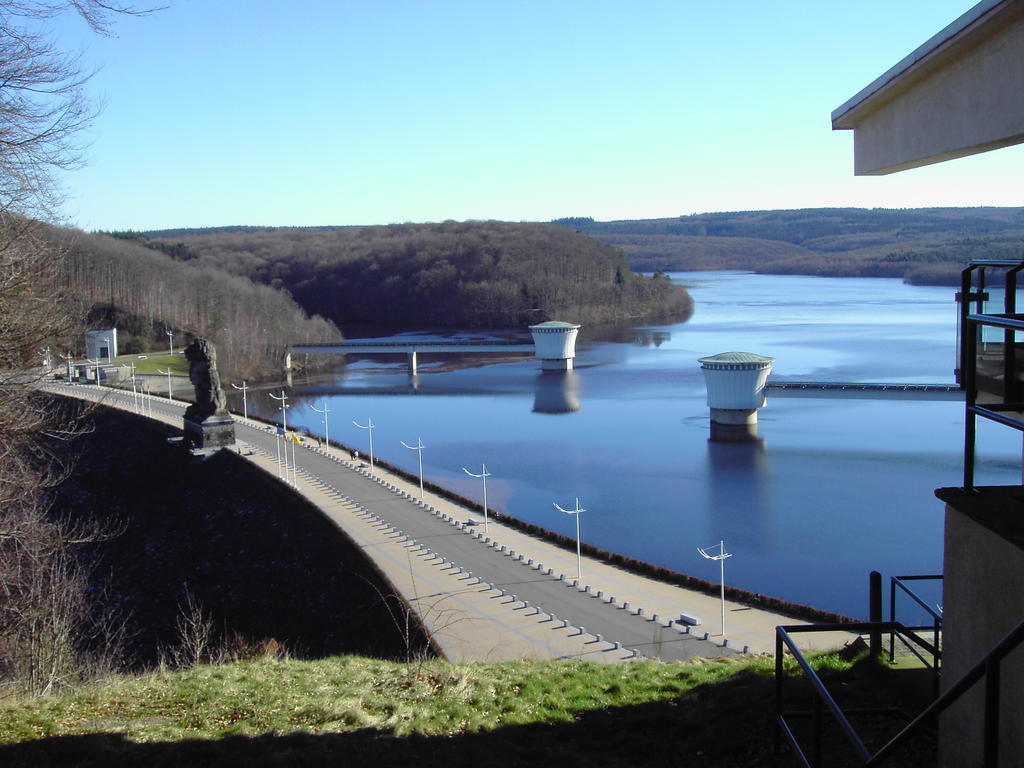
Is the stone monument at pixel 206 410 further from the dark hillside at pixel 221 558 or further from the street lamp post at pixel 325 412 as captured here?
the street lamp post at pixel 325 412

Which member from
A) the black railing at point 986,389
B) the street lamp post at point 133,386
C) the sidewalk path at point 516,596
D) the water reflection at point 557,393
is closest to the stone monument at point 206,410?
the street lamp post at point 133,386

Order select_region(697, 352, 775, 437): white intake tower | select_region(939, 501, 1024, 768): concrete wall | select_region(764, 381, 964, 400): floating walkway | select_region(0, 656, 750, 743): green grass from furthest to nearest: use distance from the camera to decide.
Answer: select_region(764, 381, 964, 400): floating walkway → select_region(697, 352, 775, 437): white intake tower → select_region(0, 656, 750, 743): green grass → select_region(939, 501, 1024, 768): concrete wall

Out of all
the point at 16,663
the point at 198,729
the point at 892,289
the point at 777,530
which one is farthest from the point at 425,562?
the point at 892,289

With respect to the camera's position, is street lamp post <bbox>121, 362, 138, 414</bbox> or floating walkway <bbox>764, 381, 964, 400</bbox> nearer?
floating walkway <bbox>764, 381, 964, 400</bbox>

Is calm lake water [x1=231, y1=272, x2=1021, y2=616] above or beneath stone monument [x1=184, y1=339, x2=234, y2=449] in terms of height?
beneath

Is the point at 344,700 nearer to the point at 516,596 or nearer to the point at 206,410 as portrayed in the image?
the point at 516,596

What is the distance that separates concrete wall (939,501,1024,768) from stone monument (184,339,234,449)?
1281 inches

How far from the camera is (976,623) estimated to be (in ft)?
9.62

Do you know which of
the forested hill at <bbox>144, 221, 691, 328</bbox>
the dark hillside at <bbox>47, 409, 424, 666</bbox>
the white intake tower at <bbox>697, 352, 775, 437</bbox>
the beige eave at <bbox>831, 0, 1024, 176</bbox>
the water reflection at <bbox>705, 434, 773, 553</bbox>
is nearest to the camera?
the beige eave at <bbox>831, 0, 1024, 176</bbox>

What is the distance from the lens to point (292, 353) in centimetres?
6397

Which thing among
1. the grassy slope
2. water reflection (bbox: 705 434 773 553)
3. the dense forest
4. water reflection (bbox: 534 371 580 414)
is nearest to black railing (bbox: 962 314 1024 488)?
the grassy slope

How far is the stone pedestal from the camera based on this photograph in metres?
33.2

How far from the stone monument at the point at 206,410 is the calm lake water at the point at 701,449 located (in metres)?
5.53

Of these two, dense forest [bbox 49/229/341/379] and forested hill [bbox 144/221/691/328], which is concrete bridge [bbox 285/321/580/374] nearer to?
dense forest [bbox 49/229/341/379]
